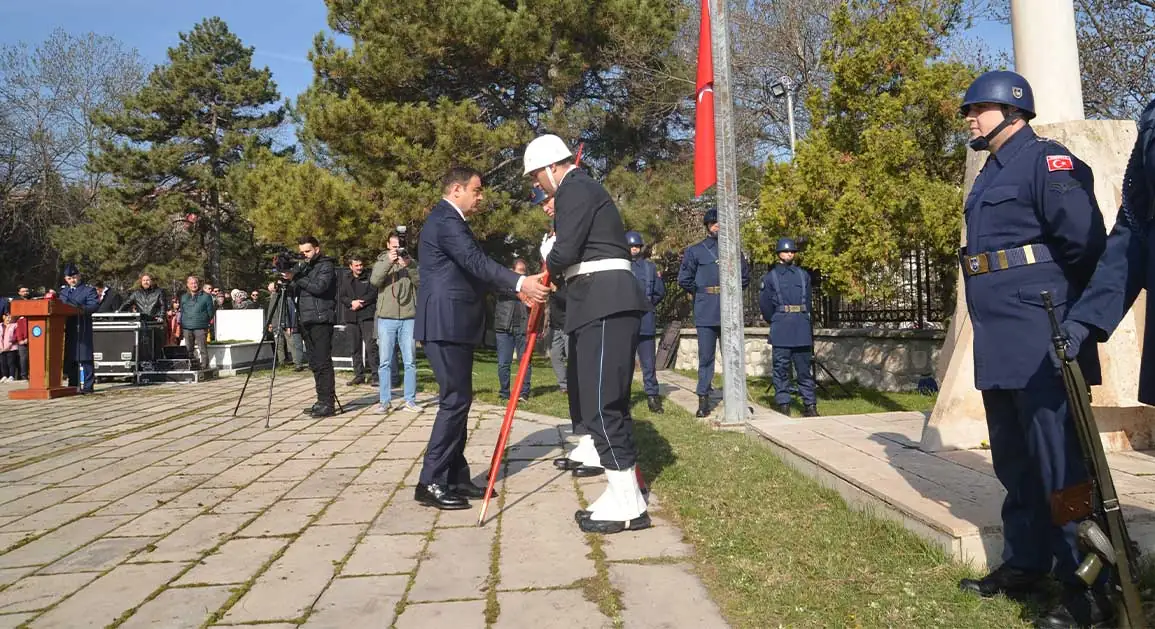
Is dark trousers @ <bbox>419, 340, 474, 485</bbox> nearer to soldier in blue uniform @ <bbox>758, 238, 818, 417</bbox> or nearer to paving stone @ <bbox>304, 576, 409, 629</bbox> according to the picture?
paving stone @ <bbox>304, 576, 409, 629</bbox>

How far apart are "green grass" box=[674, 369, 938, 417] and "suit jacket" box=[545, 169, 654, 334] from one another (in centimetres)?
464

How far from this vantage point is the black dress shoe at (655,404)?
7912 millimetres

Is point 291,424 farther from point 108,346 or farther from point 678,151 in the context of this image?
point 678,151

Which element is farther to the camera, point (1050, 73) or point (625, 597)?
point (1050, 73)

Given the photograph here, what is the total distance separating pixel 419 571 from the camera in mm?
3326

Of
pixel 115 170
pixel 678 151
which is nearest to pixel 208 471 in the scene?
pixel 678 151

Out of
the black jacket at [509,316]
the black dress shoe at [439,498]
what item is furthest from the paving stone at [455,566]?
the black jacket at [509,316]

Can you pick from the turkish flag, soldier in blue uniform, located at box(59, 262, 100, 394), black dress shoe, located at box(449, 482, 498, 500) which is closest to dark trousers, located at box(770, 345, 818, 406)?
the turkish flag

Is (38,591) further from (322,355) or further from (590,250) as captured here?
(322,355)

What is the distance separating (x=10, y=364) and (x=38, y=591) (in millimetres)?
14200

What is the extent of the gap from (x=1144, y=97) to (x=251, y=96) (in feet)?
89.7

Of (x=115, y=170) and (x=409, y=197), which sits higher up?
(x=115, y=170)

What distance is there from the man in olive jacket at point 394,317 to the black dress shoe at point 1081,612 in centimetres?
666

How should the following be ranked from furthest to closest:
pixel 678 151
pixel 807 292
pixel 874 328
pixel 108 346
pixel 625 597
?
pixel 678 151 < pixel 108 346 < pixel 874 328 < pixel 807 292 < pixel 625 597
